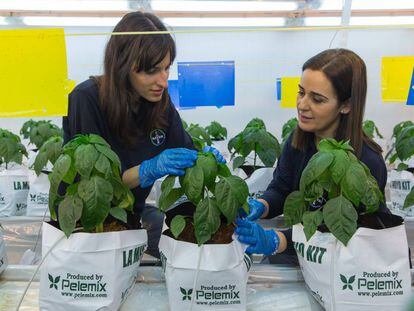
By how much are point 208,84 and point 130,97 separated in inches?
47.8

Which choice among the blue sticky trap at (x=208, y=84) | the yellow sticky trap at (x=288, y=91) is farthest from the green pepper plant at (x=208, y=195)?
the yellow sticky trap at (x=288, y=91)

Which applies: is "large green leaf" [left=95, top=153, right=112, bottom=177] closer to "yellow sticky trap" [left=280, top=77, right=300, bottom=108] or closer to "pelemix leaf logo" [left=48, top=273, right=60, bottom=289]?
"pelemix leaf logo" [left=48, top=273, right=60, bottom=289]

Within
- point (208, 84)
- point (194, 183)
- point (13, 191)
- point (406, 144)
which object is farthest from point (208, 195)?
point (13, 191)

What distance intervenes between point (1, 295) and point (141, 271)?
35 centimetres

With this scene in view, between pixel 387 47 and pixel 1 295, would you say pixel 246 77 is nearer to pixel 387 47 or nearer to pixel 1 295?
pixel 387 47

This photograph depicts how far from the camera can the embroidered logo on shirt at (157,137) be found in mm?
1422

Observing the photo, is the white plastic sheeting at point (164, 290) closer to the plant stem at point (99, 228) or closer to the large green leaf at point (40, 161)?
Result: the plant stem at point (99, 228)

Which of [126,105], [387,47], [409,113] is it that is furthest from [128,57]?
[409,113]

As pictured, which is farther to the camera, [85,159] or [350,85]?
[350,85]

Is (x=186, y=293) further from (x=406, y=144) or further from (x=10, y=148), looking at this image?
(x=10, y=148)

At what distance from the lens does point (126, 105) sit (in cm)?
129

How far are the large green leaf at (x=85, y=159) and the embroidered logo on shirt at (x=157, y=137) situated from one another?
1.72 feet

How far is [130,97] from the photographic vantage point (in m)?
1.33

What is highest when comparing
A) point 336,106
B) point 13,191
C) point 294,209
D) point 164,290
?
point 336,106
